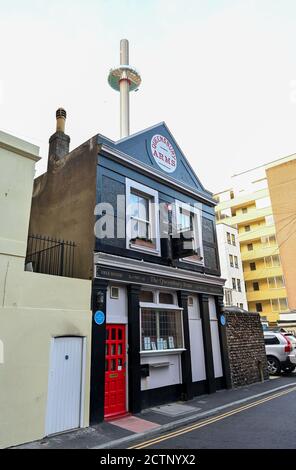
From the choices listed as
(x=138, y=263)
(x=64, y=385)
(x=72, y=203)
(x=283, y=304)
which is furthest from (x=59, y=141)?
(x=283, y=304)

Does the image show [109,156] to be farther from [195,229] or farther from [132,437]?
[132,437]

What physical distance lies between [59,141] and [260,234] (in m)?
37.5

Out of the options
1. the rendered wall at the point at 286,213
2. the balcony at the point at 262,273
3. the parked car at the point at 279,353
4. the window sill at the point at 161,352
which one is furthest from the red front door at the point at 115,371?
the balcony at the point at 262,273

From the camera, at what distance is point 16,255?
723 centimetres

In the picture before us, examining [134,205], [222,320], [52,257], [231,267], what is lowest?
[222,320]

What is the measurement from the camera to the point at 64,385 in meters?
7.53

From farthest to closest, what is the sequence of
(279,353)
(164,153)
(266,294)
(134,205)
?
(266,294)
(279,353)
(164,153)
(134,205)

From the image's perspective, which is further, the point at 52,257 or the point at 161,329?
the point at 161,329

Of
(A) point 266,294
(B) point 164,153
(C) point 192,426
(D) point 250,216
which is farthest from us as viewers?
(D) point 250,216

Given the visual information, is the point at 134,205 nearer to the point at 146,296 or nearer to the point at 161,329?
the point at 146,296

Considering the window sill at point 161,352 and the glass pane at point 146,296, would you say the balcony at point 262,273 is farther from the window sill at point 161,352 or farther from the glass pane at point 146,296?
the glass pane at point 146,296

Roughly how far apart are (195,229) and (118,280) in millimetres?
5522

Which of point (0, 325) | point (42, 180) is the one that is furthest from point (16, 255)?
point (42, 180)

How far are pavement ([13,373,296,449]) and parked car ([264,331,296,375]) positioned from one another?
507 cm
